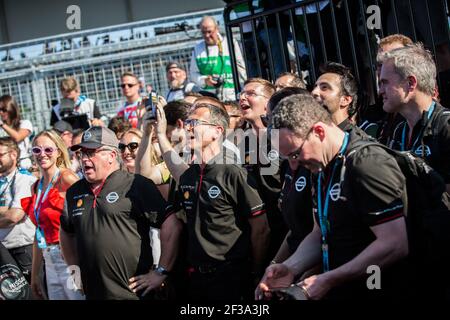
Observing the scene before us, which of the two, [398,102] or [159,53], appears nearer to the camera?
[398,102]

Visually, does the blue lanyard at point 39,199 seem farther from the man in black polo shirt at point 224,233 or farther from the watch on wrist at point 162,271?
the man in black polo shirt at point 224,233

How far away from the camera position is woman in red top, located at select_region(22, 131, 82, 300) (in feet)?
20.7

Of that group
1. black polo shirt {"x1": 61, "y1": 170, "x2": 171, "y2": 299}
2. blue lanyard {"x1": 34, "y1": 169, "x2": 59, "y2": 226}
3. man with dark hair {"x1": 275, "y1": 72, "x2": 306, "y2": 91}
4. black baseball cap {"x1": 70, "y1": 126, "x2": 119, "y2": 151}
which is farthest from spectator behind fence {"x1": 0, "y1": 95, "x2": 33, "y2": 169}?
man with dark hair {"x1": 275, "y1": 72, "x2": 306, "y2": 91}

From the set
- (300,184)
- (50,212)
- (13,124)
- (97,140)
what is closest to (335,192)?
(300,184)

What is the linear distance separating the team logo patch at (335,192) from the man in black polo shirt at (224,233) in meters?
1.30

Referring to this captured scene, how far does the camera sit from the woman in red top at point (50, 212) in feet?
20.7

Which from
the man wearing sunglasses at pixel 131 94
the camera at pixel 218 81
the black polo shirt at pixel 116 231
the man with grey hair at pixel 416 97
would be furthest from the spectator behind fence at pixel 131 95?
the man with grey hair at pixel 416 97

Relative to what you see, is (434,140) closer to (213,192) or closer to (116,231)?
(213,192)

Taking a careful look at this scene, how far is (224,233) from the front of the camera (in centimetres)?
524

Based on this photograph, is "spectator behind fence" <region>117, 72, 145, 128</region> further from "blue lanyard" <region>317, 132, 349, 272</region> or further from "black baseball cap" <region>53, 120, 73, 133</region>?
"blue lanyard" <region>317, 132, 349, 272</region>
